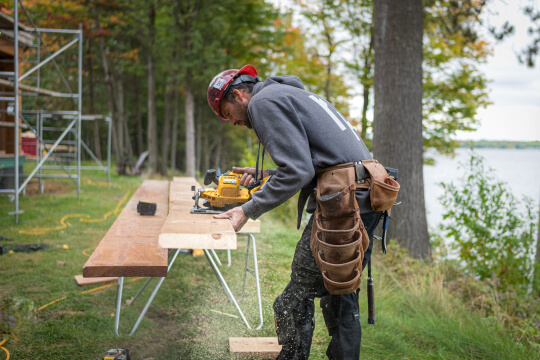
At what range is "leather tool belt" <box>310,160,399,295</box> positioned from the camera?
2.28m

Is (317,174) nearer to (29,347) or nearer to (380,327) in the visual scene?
(380,327)

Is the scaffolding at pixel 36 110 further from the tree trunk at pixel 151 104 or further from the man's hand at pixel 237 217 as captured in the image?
the man's hand at pixel 237 217

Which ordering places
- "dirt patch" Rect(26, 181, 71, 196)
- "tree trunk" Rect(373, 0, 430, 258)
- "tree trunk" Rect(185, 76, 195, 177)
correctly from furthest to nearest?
1. "tree trunk" Rect(185, 76, 195, 177)
2. "dirt patch" Rect(26, 181, 71, 196)
3. "tree trunk" Rect(373, 0, 430, 258)

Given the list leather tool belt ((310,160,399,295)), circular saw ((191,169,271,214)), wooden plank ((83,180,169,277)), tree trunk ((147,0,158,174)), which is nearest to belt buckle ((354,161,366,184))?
leather tool belt ((310,160,399,295))

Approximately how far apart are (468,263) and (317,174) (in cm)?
458

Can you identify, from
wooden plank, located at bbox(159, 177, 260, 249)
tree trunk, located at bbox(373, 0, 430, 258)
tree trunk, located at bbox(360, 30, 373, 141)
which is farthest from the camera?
tree trunk, located at bbox(360, 30, 373, 141)

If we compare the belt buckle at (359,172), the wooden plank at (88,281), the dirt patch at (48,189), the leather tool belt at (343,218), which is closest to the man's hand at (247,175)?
the leather tool belt at (343,218)

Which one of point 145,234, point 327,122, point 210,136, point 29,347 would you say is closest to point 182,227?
point 327,122

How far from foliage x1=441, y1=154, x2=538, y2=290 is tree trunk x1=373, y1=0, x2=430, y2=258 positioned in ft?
1.52

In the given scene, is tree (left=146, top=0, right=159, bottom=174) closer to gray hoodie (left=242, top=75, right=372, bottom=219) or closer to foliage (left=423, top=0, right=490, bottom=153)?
foliage (left=423, top=0, right=490, bottom=153)

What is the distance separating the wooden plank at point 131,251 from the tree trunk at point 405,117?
3.54 meters

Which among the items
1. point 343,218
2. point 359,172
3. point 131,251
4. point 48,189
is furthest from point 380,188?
point 48,189

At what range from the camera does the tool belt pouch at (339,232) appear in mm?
2279

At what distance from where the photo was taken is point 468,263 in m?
6.07
